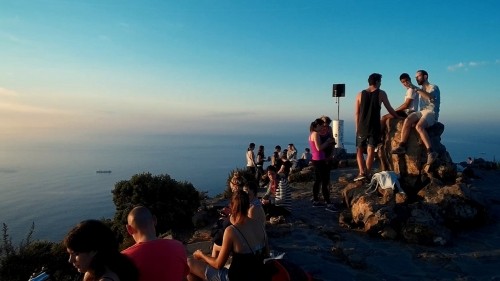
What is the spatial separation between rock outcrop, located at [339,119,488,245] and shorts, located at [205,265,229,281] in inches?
147

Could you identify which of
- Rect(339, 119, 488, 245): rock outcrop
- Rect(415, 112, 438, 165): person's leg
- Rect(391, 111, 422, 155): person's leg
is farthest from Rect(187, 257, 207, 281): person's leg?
Rect(415, 112, 438, 165): person's leg

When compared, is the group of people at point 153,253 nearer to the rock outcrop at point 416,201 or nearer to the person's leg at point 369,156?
the rock outcrop at point 416,201

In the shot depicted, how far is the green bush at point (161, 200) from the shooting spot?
429 inches

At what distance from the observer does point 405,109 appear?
8.84 meters

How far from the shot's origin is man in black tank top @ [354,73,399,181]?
326 inches

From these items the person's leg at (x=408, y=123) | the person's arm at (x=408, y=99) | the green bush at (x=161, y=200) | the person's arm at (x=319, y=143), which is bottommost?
the green bush at (x=161, y=200)

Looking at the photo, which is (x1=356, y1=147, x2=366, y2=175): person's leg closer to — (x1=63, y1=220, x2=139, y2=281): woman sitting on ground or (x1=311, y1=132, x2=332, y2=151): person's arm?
(x1=311, y1=132, x2=332, y2=151): person's arm

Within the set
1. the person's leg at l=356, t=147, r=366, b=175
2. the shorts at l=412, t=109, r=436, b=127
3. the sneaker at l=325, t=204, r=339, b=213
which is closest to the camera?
the shorts at l=412, t=109, r=436, b=127

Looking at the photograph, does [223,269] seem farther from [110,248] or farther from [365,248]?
[365,248]

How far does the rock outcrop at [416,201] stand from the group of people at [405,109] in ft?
1.04

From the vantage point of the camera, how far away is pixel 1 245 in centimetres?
828

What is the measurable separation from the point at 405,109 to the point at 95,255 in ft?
26.8

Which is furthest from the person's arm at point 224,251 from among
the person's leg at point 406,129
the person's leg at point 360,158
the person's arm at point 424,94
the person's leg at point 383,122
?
the person's leg at point 383,122

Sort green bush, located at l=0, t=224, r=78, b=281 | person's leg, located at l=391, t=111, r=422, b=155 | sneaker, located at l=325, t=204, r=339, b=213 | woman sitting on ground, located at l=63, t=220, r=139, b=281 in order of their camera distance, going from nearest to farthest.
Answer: woman sitting on ground, located at l=63, t=220, r=139, b=281
green bush, located at l=0, t=224, r=78, b=281
person's leg, located at l=391, t=111, r=422, b=155
sneaker, located at l=325, t=204, r=339, b=213
